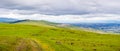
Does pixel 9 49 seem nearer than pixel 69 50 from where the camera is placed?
Yes

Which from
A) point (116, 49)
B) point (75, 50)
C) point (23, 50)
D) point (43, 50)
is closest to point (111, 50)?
point (116, 49)

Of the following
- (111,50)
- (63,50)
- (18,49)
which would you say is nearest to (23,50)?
(18,49)

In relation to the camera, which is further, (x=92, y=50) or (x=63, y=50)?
(x=92, y=50)

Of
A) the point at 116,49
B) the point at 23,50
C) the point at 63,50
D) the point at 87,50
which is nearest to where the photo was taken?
the point at 23,50

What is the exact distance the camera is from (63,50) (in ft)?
150

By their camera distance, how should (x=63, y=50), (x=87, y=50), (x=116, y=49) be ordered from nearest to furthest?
(x=63, y=50)
(x=87, y=50)
(x=116, y=49)

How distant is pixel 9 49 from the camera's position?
42.2 metres

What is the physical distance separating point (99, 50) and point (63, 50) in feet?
28.4

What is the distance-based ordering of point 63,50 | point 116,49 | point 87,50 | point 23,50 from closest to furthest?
1. point 23,50
2. point 63,50
3. point 87,50
4. point 116,49

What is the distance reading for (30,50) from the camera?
4172cm

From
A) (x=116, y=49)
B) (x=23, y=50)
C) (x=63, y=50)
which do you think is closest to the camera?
(x=23, y=50)

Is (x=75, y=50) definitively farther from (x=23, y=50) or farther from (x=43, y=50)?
(x=23, y=50)

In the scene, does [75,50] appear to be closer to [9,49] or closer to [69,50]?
[69,50]

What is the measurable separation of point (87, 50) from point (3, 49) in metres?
16.8
